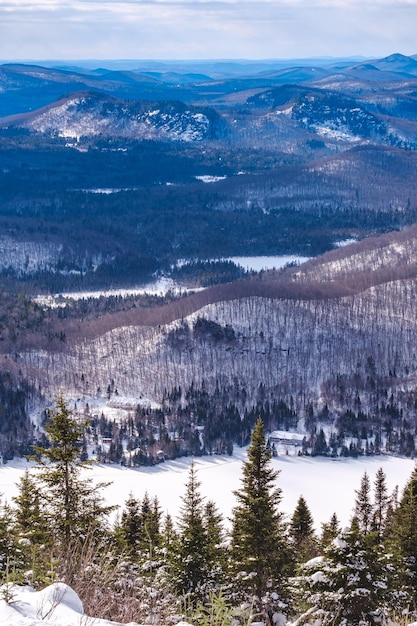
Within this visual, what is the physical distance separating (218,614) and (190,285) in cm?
18178

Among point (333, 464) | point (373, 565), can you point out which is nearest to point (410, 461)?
point (333, 464)

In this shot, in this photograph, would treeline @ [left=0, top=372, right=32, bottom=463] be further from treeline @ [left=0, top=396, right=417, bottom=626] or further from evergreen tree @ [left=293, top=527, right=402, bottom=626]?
evergreen tree @ [left=293, top=527, right=402, bottom=626]

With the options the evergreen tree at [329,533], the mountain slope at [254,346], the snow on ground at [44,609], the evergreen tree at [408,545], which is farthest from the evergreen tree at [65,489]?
the mountain slope at [254,346]

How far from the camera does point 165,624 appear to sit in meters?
16.5

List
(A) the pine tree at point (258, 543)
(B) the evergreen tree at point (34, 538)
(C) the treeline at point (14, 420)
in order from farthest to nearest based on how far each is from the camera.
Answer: (C) the treeline at point (14, 420) → (A) the pine tree at point (258, 543) → (B) the evergreen tree at point (34, 538)

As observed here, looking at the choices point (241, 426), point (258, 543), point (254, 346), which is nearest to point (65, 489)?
point (258, 543)

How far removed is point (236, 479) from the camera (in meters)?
79.6

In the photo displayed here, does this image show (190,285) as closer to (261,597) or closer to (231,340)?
(231,340)

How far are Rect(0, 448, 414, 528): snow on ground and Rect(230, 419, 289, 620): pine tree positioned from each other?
42696 millimetres

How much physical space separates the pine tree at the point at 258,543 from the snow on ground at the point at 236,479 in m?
42.7

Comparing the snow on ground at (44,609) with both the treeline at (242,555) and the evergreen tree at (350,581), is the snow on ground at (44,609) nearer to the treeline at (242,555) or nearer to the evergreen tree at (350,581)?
the treeline at (242,555)

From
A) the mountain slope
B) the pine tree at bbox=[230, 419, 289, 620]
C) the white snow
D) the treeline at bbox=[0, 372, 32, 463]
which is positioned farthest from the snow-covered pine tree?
the mountain slope

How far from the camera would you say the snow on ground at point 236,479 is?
72.6 meters

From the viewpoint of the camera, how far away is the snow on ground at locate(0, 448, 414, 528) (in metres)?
72.6
